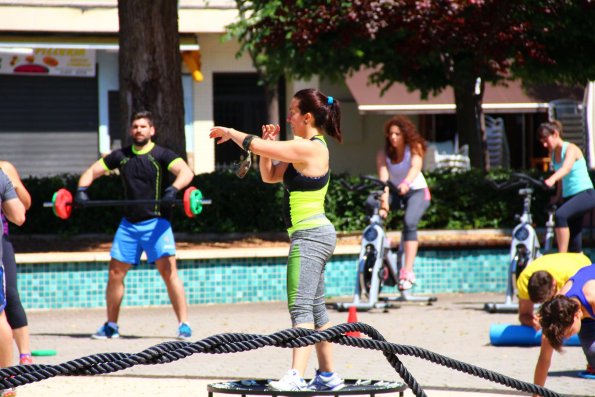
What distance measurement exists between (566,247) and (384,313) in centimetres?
189

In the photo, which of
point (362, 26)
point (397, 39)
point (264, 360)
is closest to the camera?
point (264, 360)

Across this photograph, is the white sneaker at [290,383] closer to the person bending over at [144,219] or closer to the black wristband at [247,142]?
the black wristband at [247,142]

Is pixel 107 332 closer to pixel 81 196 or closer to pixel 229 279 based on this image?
pixel 81 196

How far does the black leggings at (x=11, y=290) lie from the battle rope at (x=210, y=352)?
406cm

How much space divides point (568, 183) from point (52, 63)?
684 inches

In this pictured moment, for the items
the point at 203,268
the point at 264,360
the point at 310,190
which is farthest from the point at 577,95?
the point at 310,190

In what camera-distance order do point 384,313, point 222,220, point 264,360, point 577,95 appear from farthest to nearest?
point 577,95
point 222,220
point 384,313
point 264,360

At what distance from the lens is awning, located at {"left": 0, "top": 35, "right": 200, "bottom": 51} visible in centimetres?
2567

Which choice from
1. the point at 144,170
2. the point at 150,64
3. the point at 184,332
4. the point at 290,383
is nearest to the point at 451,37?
the point at 150,64

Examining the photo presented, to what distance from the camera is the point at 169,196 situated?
31.0 feet

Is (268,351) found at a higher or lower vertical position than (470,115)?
lower

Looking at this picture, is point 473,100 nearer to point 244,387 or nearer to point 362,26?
point 362,26

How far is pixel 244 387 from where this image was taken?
568 cm

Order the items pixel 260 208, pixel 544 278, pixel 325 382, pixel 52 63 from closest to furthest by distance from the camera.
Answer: pixel 325 382
pixel 544 278
pixel 260 208
pixel 52 63
